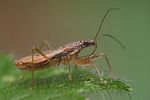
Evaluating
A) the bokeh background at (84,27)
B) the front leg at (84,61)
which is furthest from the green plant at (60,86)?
the bokeh background at (84,27)

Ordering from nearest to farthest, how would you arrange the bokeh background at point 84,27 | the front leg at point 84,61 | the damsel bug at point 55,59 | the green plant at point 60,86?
the green plant at point 60,86 → the damsel bug at point 55,59 → the front leg at point 84,61 → the bokeh background at point 84,27

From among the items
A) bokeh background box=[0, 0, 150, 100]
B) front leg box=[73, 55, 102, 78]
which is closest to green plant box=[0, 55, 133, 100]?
front leg box=[73, 55, 102, 78]

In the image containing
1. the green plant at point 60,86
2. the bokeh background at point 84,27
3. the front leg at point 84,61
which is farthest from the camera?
the bokeh background at point 84,27

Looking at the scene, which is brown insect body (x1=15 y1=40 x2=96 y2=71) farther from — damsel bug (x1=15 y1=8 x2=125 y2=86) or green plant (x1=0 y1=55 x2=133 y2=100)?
green plant (x1=0 y1=55 x2=133 y2=100)

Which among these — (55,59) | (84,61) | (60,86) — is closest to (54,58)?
(55,59)

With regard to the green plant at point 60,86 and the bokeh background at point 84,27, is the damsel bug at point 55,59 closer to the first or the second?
the green plant at point 60,86

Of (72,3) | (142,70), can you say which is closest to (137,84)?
(142,70)

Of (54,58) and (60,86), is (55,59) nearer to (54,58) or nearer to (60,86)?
(54,58)

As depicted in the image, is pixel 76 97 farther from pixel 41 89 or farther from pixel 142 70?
pixel 142 70

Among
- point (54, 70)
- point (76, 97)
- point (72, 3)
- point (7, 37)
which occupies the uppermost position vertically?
point (72, 3)
